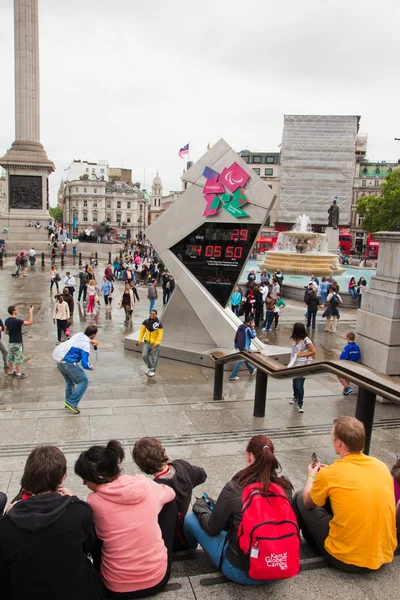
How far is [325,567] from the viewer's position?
358 cm

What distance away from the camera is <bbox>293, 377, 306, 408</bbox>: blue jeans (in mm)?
7773

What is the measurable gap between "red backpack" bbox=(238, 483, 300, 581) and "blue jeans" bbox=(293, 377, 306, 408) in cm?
469

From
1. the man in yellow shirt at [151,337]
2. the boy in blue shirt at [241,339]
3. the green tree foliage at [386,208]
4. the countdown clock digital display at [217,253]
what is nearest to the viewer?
the man in yellow shirt at [151,337]

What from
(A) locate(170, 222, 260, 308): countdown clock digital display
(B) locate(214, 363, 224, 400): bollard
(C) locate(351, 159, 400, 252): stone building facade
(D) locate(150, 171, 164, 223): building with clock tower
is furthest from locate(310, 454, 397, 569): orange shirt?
(D) locate(150, 171, 164, 223): building with clock tower

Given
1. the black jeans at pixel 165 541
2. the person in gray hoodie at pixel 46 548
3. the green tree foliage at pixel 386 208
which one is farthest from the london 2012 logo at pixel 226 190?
the green tree foliage at pixel 386 208

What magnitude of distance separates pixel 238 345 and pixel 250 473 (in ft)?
22.5

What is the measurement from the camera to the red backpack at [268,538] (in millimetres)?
3080

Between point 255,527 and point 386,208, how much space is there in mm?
57259

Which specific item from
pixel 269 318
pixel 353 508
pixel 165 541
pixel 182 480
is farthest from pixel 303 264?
A: pixel 165 541

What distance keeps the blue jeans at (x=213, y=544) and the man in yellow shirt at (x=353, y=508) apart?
0.63 metres

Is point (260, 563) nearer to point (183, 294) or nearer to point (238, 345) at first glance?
point (238, 345)

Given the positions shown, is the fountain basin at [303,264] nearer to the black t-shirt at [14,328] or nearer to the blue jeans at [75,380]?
the black t-shirt at [14,328]

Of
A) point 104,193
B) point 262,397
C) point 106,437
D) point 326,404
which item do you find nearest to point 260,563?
point 106,437

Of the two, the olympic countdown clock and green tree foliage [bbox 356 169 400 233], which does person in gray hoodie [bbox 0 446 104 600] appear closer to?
the olympic countdown clock
